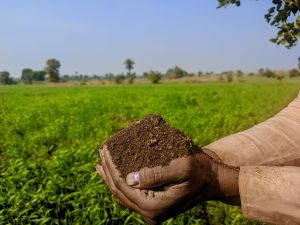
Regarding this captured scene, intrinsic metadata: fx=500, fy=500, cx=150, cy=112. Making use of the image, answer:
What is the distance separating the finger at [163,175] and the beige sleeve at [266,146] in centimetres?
32

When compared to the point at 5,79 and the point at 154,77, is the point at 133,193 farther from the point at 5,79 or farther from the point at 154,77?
the point at 5,79

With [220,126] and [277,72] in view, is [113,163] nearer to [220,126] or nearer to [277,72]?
[220,126]

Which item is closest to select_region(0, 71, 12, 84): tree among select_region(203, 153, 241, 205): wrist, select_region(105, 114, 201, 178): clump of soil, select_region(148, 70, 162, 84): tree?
select_region(148, 70, 162, 84): tree

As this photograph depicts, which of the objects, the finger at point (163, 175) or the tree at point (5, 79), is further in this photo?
the tree at point (5, 79)

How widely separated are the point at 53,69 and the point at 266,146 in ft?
483

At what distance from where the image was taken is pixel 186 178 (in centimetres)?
167

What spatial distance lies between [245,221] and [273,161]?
3241 millimetres

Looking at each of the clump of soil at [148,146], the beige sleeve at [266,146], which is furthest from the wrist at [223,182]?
the beige sleeve at [266,146]

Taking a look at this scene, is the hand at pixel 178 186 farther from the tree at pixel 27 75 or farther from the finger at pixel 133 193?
the tree at pixel 27 75

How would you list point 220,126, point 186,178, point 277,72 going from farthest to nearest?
1. point 277,72
2. point 220,126
3. point 186,178

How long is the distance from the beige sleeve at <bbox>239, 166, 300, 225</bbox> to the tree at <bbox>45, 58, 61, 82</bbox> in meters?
142

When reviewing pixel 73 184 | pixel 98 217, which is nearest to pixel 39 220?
pixel 98 217

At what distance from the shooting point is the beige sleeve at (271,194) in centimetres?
162

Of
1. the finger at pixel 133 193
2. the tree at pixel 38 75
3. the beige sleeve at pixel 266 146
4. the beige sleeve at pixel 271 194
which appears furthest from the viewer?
the tree at pixel 38 75
